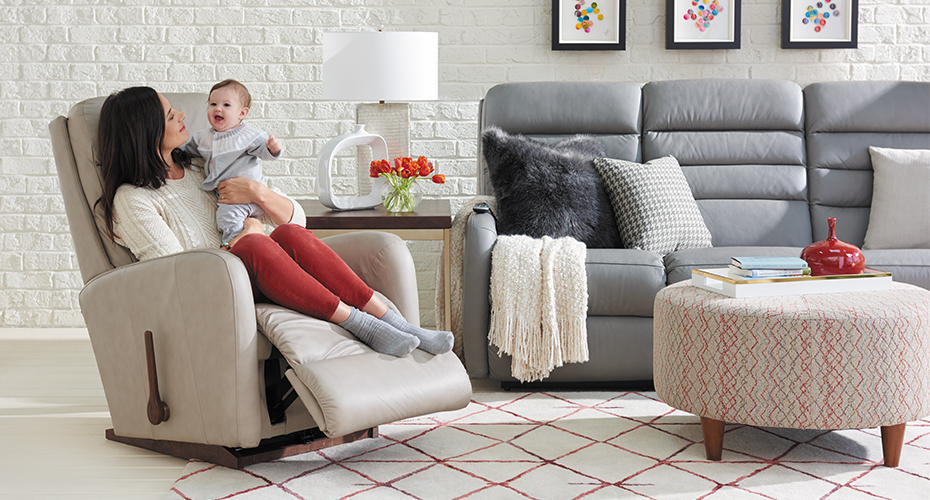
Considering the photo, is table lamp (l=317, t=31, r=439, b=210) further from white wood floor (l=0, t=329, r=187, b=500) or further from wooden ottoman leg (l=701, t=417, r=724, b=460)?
wooden ottoman leg (l=701, t=417, r=724, b=460)

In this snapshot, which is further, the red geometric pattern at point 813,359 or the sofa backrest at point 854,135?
the sofa backrest at point 854,135

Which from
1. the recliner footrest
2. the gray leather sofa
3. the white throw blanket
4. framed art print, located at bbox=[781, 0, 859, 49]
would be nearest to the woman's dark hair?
the recliner footrest

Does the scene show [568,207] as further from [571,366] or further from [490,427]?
[490,427]

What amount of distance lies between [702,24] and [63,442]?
2887 mm

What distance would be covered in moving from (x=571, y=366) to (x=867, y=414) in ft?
3.10

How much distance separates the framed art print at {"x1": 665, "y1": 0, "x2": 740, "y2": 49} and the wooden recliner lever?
2499mm

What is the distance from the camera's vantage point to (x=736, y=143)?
310 cm

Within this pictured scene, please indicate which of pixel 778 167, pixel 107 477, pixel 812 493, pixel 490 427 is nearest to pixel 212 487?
pixel 107 477

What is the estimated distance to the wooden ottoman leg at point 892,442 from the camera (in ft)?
6.09

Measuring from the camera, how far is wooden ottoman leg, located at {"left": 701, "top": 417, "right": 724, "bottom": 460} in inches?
75.7

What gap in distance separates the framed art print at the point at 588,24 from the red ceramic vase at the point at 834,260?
66.3 inches

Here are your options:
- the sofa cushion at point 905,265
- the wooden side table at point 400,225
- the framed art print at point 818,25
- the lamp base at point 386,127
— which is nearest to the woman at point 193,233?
the wooden side table at point 400,225

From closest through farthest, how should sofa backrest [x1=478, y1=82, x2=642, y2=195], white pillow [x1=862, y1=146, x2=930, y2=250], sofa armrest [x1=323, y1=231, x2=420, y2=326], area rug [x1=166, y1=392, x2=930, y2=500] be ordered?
area rug [x1=166, y1=392, x2=930, y2=500]
sofa armrest [x1=323, y1=231, x2=420, y2=326]
white pillow [x1=862, y1=146, x2=930, y2=250]
sofa backrest [x1=478, y1=82, x2=642, y2=195]

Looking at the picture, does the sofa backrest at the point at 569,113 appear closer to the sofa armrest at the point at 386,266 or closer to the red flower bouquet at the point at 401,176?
the red flower bouquet at the point at 401,176
